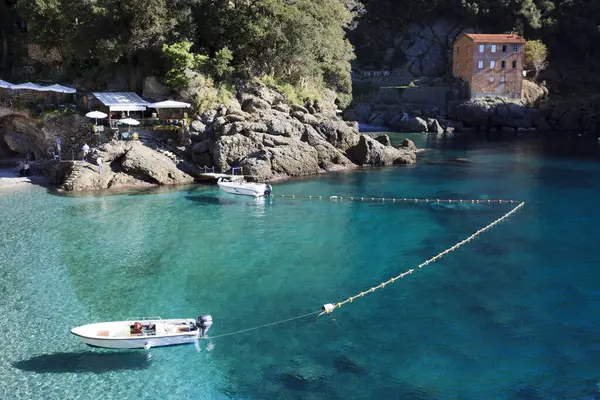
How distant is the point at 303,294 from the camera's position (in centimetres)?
2803

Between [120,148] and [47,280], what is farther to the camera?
[120,148]

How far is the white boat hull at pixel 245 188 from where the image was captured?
156ft

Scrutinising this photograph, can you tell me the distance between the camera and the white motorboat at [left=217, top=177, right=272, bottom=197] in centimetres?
4762

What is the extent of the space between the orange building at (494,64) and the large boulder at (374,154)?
45786mm

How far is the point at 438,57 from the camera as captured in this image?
119 metres

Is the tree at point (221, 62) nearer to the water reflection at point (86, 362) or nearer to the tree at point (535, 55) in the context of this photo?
the water reflection at point (86, 362)

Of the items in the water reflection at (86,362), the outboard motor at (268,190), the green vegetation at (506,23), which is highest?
the green vegetation at (506,23)

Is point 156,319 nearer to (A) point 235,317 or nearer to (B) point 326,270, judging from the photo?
(A) point 235,317

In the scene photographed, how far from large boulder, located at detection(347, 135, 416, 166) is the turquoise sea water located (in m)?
13.8

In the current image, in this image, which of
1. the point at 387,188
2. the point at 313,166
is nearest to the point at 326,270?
the point at 387,188

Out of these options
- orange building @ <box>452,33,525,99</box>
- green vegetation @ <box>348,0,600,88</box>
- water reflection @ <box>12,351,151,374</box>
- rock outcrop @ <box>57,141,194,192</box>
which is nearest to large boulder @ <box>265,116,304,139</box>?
rock outcrop @ <box>57,141,194,192</box>

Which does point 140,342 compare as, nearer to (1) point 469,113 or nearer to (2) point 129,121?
(2) point 129,121

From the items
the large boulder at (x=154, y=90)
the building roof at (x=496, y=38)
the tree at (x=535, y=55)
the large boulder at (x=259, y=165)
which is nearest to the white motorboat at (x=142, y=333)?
the large boulder at (x=259, y=165)

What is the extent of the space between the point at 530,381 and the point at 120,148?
4109 centimetres
